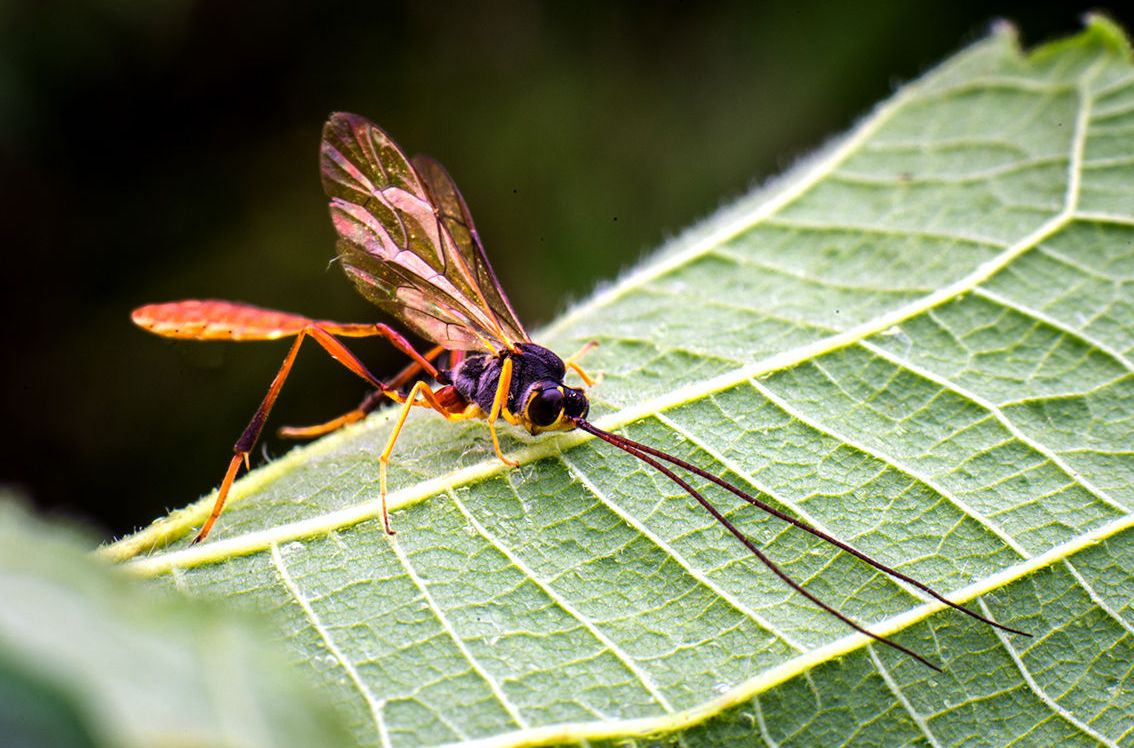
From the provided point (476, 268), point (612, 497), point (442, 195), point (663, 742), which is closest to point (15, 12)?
point (442, 195)

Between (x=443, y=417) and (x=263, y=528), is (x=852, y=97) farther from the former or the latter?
(x=263, y=528)

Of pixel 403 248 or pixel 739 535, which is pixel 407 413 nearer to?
pixel 403 248

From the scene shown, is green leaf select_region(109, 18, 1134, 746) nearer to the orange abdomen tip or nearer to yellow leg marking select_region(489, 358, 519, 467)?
yellow leg marking select_region(489, 358, 519, 467)

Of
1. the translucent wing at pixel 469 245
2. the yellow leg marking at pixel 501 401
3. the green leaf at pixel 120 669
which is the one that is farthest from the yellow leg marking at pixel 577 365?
the green leaf at pixel 120 669

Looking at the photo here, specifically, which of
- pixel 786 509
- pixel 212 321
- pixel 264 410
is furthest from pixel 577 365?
pixel 212 321

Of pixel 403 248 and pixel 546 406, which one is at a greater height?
pixel 403 248

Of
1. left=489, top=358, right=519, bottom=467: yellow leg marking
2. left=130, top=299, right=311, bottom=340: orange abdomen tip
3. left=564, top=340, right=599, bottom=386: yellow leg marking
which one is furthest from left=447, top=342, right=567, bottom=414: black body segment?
left=130, top=299, right=311, bottom=340: orange abdomen tip

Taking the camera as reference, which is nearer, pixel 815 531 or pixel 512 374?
pixel 815 531
